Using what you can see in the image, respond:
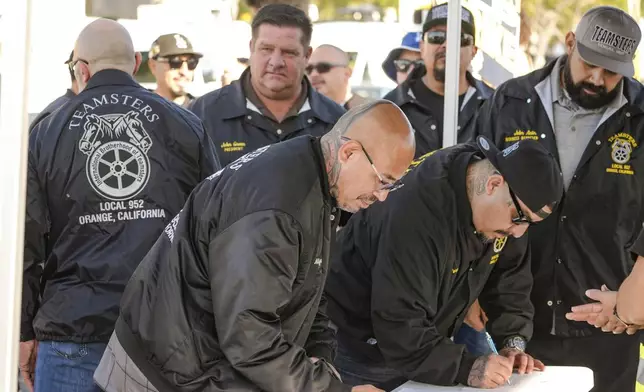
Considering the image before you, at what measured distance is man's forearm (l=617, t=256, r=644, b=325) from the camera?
3.26m

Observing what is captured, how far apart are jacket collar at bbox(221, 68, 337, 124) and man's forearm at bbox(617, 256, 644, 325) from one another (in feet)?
4.90

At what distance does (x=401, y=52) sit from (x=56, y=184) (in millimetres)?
A: 4068

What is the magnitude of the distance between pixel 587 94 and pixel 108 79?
1.79 meters

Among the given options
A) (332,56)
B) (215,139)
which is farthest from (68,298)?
(332,56)

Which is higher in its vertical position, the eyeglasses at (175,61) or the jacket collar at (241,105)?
the eyeglasses at (175,61)

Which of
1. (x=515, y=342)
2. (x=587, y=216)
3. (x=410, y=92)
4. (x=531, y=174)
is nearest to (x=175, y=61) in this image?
(x=410, y=92)

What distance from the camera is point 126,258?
3240 millimetres

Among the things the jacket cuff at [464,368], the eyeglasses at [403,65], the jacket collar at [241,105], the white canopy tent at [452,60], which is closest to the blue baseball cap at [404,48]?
the eyeglasses at [403,65]

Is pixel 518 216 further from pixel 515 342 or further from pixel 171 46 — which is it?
pixel 171 46

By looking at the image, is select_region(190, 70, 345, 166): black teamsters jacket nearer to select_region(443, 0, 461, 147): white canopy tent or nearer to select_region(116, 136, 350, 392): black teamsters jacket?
select_region(443, 0, 461, 147): white canopy tent

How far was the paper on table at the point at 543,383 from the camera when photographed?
308 centimetres

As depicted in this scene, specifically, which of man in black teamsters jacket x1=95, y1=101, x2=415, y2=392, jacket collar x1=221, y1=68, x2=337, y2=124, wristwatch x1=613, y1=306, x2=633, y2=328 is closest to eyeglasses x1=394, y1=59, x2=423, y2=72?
jacket collar x1=221, y1=68, x2=337, y2=124

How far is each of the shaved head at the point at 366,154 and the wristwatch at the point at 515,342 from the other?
1.14m

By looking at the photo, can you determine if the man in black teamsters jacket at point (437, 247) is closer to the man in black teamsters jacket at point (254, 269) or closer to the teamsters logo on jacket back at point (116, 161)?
the man in black teamsters jacket at point (254, 269)
